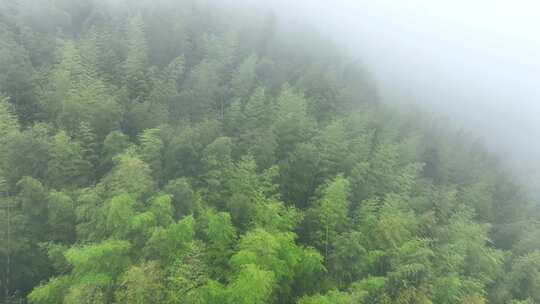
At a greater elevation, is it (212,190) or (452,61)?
(452,61)

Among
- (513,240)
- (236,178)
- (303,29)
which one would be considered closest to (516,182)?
(513,240)

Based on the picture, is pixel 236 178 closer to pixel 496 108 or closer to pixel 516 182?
pixel 516 182

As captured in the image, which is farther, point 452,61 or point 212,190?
point 452,61

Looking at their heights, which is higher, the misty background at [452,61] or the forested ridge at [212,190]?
the misty background at [452,61]

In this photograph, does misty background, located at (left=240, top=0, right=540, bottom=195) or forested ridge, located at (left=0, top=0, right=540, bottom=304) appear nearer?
forested ridge, located at (left=0, top=0, right=540, bottom=304)
